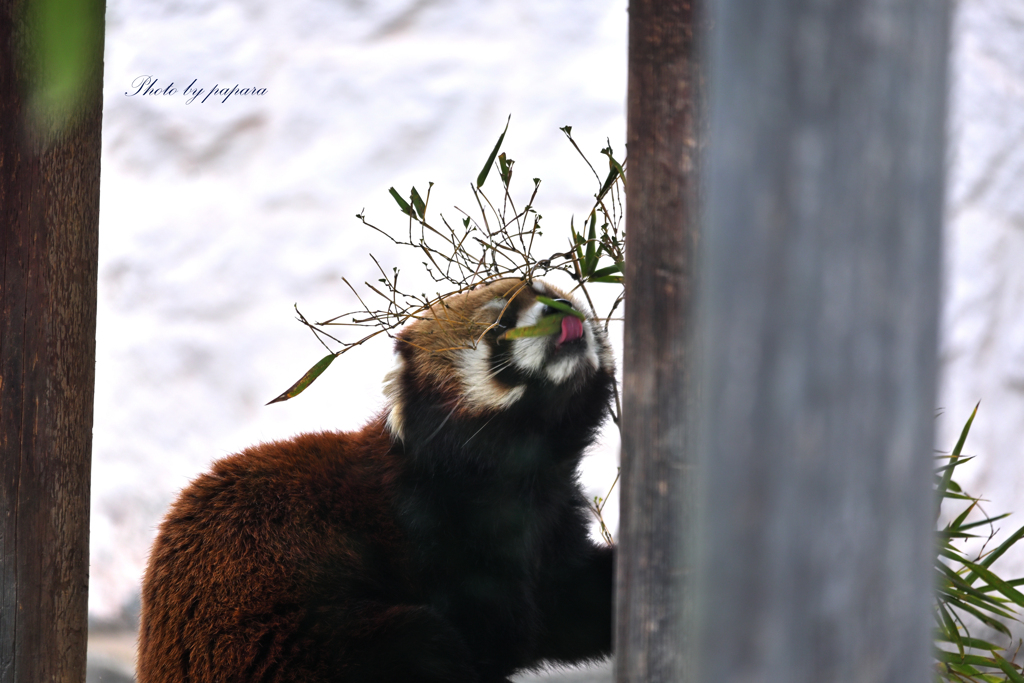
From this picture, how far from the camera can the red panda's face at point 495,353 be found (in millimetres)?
1295

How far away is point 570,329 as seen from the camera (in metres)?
1.26

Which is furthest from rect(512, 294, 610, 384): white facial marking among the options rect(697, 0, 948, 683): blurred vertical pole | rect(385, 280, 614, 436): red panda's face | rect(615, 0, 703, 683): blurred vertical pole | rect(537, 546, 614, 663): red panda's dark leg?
rect(697, 0, 948, 683): blurred vertical pole

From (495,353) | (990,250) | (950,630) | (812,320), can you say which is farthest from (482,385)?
(990,250)

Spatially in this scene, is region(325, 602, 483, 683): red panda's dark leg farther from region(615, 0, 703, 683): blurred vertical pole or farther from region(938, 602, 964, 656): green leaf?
region(938, 602, 964, 656): green leaf

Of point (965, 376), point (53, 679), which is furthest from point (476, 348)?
point (965, 376)

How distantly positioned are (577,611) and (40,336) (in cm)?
95

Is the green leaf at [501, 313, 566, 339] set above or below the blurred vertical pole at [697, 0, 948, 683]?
above

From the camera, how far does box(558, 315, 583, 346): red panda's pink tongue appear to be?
1.26m

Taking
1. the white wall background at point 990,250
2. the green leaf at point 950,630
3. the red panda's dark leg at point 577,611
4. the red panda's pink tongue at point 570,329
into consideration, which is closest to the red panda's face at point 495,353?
the red panda's pink tongue at point 570,329

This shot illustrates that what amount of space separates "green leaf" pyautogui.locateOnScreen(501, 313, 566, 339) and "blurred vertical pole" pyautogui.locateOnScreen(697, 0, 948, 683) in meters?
0.71

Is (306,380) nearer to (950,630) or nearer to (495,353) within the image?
(495,353)

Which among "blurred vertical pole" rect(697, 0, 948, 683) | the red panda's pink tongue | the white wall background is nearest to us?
"blurred vertical pole" rect(697, 0, 948, 683)

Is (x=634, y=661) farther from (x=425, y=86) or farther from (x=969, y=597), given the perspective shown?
(x=425, y=86)

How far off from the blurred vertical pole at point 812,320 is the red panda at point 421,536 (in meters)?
0.80
